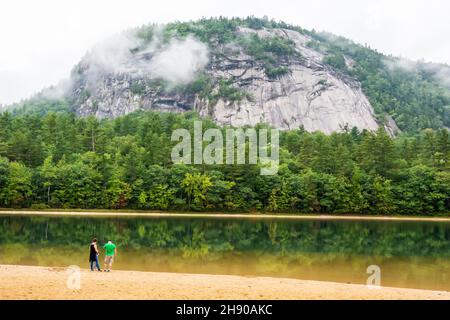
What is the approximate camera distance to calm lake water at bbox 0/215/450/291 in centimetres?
2739

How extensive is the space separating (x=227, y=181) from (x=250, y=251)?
49.9 m

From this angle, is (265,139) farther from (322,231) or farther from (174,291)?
(174,291)

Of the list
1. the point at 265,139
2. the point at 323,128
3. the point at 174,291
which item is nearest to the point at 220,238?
the point at 174,291

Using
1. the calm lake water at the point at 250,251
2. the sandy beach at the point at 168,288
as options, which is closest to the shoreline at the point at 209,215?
the calm lake water at the point at 250,251

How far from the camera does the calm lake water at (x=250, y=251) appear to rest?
1078 inches

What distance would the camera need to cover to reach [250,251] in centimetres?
3631

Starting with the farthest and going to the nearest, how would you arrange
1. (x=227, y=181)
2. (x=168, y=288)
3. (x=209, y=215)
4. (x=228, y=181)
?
(x=228, y=181), (x=227, y=181), (x=209, y=215), (x=168, y=288)

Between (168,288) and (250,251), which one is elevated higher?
(168,288)

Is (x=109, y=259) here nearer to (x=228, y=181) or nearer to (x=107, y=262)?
(x=107, y=262)

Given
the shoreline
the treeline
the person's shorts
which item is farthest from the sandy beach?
the treeline

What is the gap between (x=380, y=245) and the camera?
42250 mm

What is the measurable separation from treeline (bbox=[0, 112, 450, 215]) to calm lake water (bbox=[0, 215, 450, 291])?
96.8ft

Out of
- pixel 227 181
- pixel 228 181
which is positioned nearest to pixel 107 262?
pixel 227 181

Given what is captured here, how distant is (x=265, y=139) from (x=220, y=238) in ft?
252
